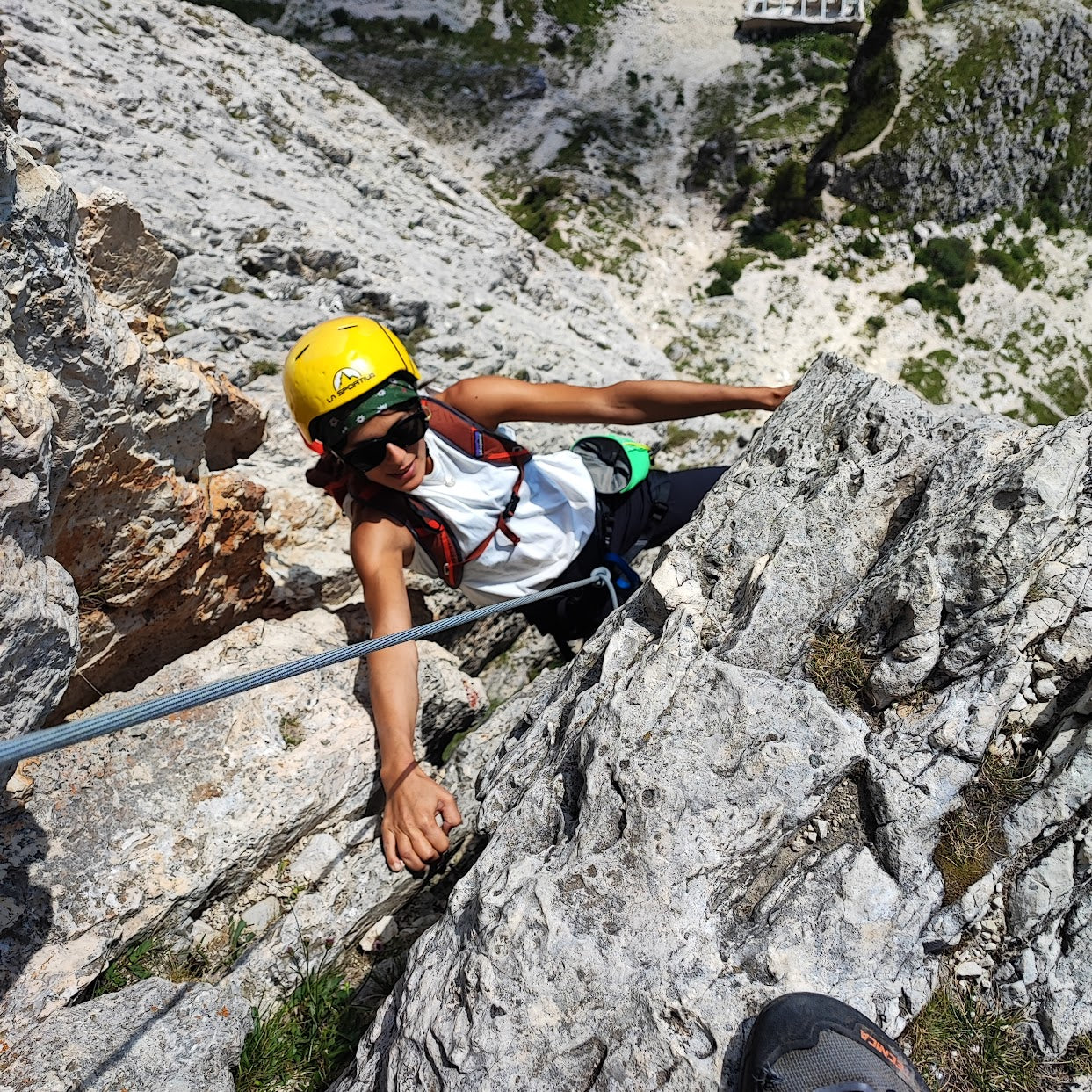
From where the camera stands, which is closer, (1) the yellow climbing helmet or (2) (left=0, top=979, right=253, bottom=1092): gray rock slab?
(2) (left=0, top=979, right=253, bottom=1092): gray rock slab

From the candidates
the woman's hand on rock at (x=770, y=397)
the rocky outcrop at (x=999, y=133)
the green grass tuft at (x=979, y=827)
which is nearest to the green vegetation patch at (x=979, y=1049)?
the green grass tuft at (x=979, y=827)

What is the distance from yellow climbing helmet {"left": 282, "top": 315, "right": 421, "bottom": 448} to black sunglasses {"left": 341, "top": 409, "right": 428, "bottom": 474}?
5.5 inches

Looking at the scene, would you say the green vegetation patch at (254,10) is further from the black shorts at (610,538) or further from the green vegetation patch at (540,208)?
the black shorts at (610,538)

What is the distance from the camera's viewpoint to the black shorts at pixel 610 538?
6.31 metres

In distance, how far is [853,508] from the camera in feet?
14.5

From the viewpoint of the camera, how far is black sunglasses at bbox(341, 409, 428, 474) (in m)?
4.99

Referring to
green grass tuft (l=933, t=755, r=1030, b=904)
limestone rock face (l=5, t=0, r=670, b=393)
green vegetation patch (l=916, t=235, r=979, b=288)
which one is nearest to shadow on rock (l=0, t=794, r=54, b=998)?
green grass tuft (l=933, t=755, r=1030, b=904)

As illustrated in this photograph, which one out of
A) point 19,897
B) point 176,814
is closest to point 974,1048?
point 176,814

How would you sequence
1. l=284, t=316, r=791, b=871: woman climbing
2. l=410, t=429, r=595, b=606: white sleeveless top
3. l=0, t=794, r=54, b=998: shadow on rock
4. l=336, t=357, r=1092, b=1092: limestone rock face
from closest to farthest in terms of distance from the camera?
l=336, t=357, r=1092, b=1092: limestone rock face → l=0, t=794, r=54, b=998: shadow on rock → l=284, t=316, r=791, b=871: woman climbing → l=410, t=429, r=595, b=606: white sleeveless top

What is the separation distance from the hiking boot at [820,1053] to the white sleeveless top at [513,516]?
141 inches

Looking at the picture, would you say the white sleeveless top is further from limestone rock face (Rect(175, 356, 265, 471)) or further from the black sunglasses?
limestone rock face (Rect(175, 356, 265, 471))

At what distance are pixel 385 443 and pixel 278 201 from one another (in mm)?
12874

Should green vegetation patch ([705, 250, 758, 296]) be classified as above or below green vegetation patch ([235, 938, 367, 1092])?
below

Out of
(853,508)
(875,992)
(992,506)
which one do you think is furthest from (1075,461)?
(875,992)
